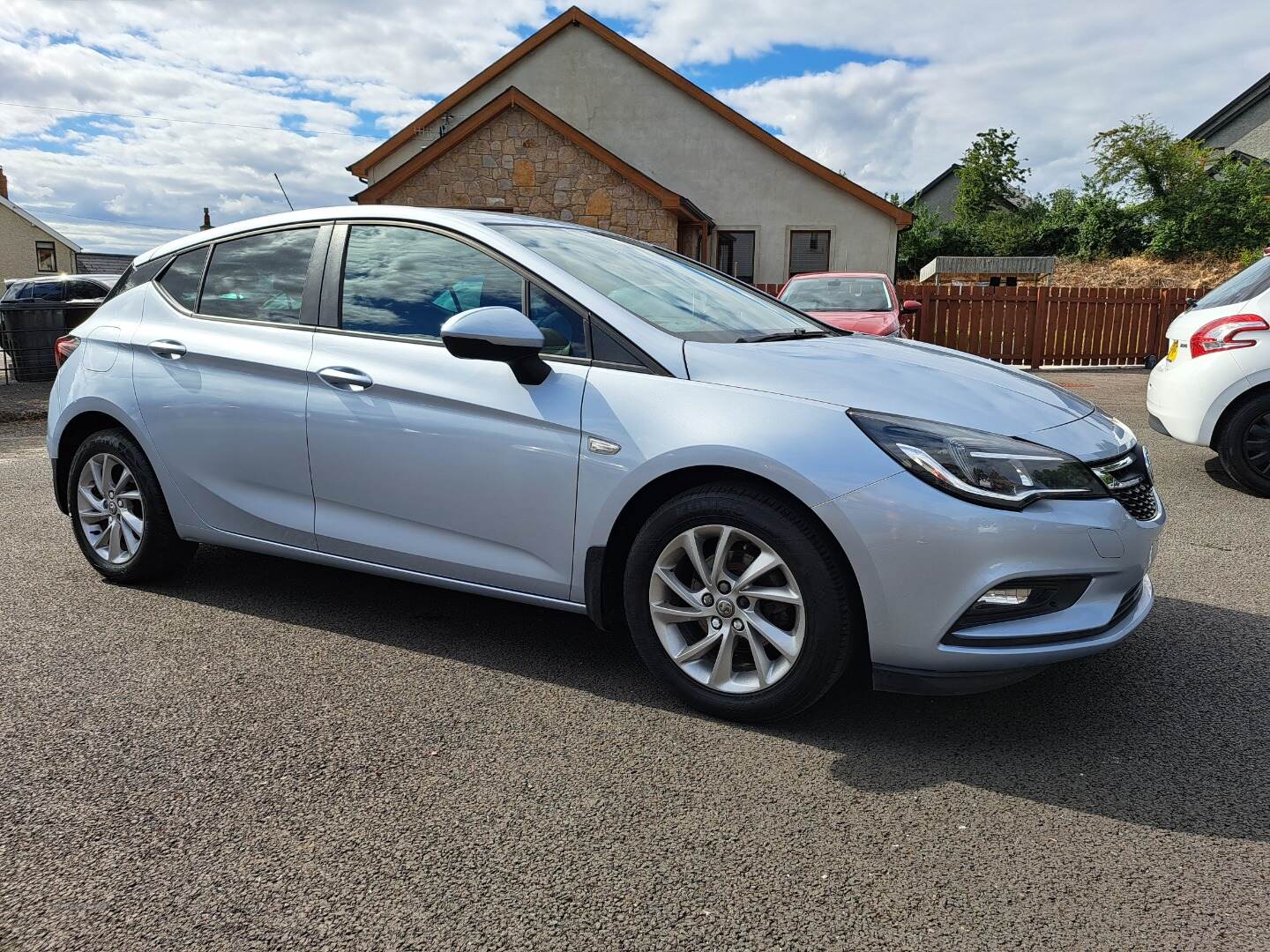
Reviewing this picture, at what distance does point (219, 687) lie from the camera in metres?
3.35

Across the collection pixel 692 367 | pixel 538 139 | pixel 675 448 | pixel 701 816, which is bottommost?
pixel 701 816

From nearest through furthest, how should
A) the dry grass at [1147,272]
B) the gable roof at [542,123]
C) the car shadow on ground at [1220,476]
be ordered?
1. the car shadow on ground at [1220,476]
2. the gable roof at [542,123]
3. the dry grass at [1147,272]

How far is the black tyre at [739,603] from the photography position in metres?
2.80

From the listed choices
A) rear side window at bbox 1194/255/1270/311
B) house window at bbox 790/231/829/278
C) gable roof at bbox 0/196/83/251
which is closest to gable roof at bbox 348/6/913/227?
house window at bbox 790/231/829/278

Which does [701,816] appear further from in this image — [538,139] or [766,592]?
[538,139]

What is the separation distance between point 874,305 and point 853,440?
912 centimetres

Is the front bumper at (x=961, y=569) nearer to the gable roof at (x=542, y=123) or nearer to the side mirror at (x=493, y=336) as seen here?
the side mirror at (x=493, y=336)

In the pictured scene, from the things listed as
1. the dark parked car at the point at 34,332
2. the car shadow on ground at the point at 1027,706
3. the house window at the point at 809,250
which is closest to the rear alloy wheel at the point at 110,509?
the car shadow on ground at the point at 1027,706

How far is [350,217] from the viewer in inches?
152

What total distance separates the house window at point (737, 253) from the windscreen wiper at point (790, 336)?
62.2 ft

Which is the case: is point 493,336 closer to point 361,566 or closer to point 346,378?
point 346,378

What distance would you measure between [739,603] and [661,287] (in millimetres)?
1347

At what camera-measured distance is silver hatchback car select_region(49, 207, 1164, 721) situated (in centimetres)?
272

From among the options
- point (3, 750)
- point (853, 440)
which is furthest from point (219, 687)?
point (853, 440)
